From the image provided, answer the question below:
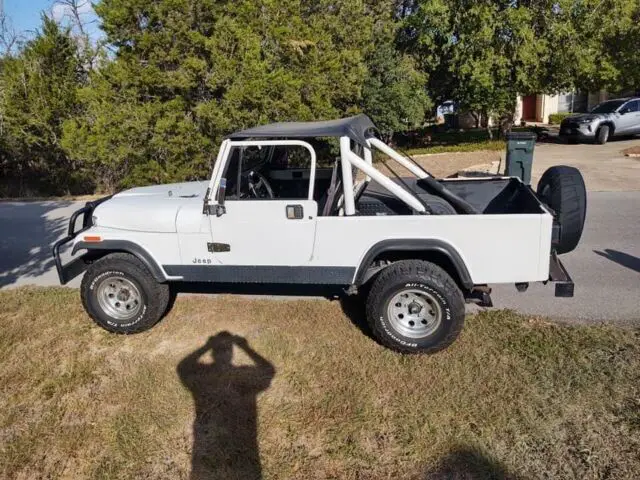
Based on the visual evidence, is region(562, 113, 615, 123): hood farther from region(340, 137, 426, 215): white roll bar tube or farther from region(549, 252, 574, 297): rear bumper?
region(340, 137, 426, 215): white roll bar tube

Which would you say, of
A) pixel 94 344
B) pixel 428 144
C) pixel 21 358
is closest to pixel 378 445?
pixel 94 344

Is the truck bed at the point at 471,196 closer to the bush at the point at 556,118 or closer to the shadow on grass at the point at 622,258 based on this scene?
the shadow on grass at the point at 622,258

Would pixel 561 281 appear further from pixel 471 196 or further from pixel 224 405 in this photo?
pixel 224 405

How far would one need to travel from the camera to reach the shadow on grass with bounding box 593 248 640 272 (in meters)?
6.05

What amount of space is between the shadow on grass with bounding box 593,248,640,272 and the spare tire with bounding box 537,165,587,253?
2.26 metres

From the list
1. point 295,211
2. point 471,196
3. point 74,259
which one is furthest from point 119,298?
point 471,196

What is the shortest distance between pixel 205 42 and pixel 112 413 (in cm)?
937

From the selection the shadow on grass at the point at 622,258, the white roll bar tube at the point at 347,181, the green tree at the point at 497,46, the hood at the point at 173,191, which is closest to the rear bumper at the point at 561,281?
the white roll bar tube at the point at 347,181

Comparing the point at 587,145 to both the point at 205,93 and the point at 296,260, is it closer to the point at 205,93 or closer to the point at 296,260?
the point at 205,93

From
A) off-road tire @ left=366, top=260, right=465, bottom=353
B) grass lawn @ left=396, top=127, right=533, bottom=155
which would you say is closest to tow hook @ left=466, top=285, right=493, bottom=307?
off-road tire @ left=366, top=260, right=465, bottom=353

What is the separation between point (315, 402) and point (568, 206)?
2726mm

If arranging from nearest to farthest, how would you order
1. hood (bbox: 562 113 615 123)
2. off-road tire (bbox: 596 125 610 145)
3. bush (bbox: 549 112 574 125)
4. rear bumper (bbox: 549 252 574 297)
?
rear bumper (bbox: 549 252 574 297)
off-road tire (bbox: 596 125 610 145)
hood (bbox: 562 113 615 123)
bush (bbox: 549 112 574 125)

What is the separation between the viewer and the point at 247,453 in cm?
315

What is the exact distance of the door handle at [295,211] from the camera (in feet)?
13.4
